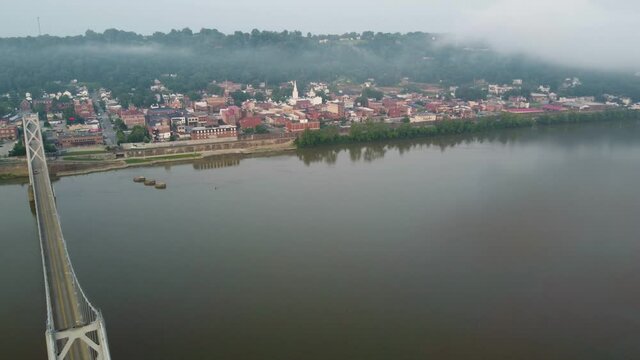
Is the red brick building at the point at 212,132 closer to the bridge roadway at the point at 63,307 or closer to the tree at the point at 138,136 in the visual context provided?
the tree at the point at 138,136

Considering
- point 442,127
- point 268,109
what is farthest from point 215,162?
point 268,109

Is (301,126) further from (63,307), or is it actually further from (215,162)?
(63,307)

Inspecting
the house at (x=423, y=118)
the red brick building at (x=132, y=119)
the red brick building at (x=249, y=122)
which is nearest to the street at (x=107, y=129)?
the red brick building at (x=132, y=119)

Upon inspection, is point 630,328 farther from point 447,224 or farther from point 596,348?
point 447,224

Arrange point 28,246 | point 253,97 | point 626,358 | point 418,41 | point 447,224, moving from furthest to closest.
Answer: point 418,41, point 253,97, point 447,224, point 28,246, point 626,358

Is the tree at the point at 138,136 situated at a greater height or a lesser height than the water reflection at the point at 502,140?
greater

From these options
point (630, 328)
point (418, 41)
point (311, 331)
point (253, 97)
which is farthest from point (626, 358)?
point (418, 41)

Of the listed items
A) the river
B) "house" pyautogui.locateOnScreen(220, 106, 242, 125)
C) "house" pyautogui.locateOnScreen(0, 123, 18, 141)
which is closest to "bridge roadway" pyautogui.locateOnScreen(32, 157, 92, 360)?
the river

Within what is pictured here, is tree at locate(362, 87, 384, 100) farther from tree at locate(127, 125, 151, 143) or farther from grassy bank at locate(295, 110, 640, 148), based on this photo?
tree at locate(127, 125, 151, 143)
